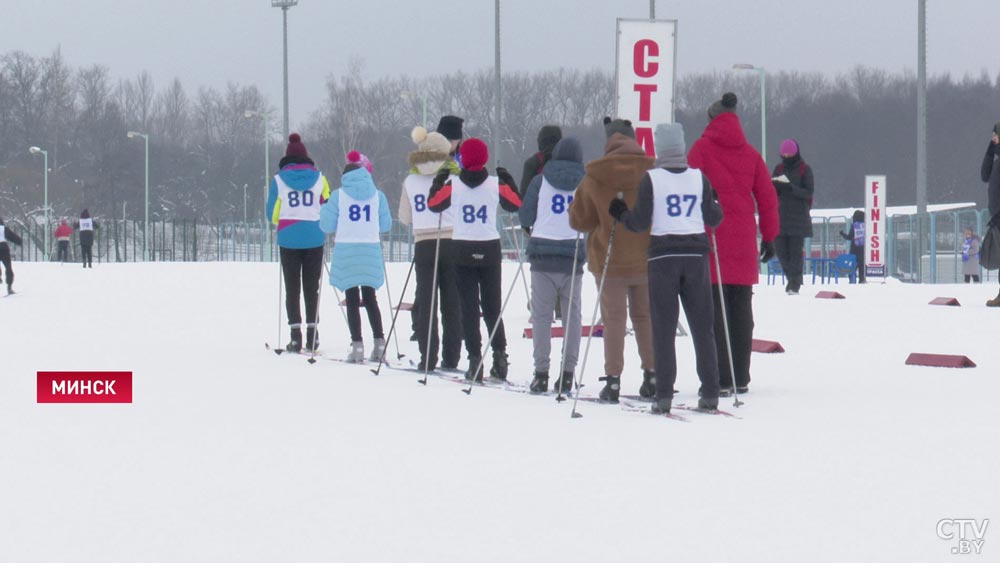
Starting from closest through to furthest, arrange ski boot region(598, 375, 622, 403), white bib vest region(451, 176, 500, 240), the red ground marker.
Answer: ski boot region(598, 375, 622, 403) → white bib vest region(451, 176, 500, 240) → the red ground marker

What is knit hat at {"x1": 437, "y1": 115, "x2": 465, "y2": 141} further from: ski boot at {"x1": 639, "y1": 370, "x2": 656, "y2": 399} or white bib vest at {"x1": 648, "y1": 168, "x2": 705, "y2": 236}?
white bib vest at {"x1": 648, "y1": 168, "x2": 705, "y2": 236}

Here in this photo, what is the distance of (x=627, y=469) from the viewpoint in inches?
251

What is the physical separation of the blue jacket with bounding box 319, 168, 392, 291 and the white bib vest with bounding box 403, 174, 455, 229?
842 mm

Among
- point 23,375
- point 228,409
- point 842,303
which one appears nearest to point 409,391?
point 228,409

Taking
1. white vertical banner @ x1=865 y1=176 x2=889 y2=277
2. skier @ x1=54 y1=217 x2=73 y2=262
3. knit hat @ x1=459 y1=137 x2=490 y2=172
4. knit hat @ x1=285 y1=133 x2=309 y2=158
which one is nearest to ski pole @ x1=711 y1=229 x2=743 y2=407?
knit hat @ x1=459 y1=137 x2=490 y2=172

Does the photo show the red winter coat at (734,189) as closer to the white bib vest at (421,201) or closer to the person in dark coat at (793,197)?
the white bib vest at (421,201)

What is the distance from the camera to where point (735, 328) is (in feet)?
29.5

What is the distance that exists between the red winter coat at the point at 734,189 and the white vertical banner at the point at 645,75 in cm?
349

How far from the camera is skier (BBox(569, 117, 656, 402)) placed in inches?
336

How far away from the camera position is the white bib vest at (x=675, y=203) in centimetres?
795

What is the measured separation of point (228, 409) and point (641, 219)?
9.21ft

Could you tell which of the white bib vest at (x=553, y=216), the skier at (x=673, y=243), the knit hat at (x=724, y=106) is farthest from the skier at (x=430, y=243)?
the skier at (x=673, y=243)

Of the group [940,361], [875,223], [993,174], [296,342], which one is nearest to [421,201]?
A: [296,342]

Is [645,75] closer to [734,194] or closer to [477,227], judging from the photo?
[477,227]
